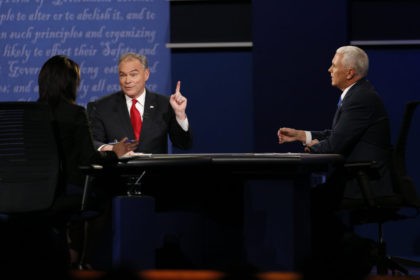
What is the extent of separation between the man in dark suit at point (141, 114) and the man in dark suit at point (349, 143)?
2.89ft

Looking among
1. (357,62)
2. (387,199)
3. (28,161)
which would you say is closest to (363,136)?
(387,199)

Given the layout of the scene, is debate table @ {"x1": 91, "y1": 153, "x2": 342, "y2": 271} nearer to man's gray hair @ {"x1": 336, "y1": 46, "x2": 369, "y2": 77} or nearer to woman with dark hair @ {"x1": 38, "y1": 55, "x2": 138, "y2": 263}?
woman with dark hair @ {"x1": 38, "y1": 55, "x2": 138, "y2": 263}

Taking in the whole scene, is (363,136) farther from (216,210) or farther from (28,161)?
(28,161)

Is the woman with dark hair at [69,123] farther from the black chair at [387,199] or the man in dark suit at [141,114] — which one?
the black chair at [387,199]

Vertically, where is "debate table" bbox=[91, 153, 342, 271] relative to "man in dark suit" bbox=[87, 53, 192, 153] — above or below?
below

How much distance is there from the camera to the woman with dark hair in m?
3.55

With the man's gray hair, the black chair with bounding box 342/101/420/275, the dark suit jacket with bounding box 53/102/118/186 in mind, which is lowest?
the black chair with bounding box 342/101/420/275

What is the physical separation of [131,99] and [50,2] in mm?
1754

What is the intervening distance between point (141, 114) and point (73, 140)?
1234 millimetres

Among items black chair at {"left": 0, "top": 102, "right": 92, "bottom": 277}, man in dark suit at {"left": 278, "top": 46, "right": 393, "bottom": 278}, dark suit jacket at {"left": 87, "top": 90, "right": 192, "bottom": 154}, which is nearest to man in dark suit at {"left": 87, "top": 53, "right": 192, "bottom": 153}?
dark suit jacket at {"left": 87, "top": 90, "right": 192, "bottom": 154}

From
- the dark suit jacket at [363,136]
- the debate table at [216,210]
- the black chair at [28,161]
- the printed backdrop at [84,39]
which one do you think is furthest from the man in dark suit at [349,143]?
the printed backdrop at [84,39]

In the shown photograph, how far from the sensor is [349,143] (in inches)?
164

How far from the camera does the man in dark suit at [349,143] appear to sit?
4.02 m

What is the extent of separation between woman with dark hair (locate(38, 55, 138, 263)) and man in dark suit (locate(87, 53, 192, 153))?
910 millimetres
